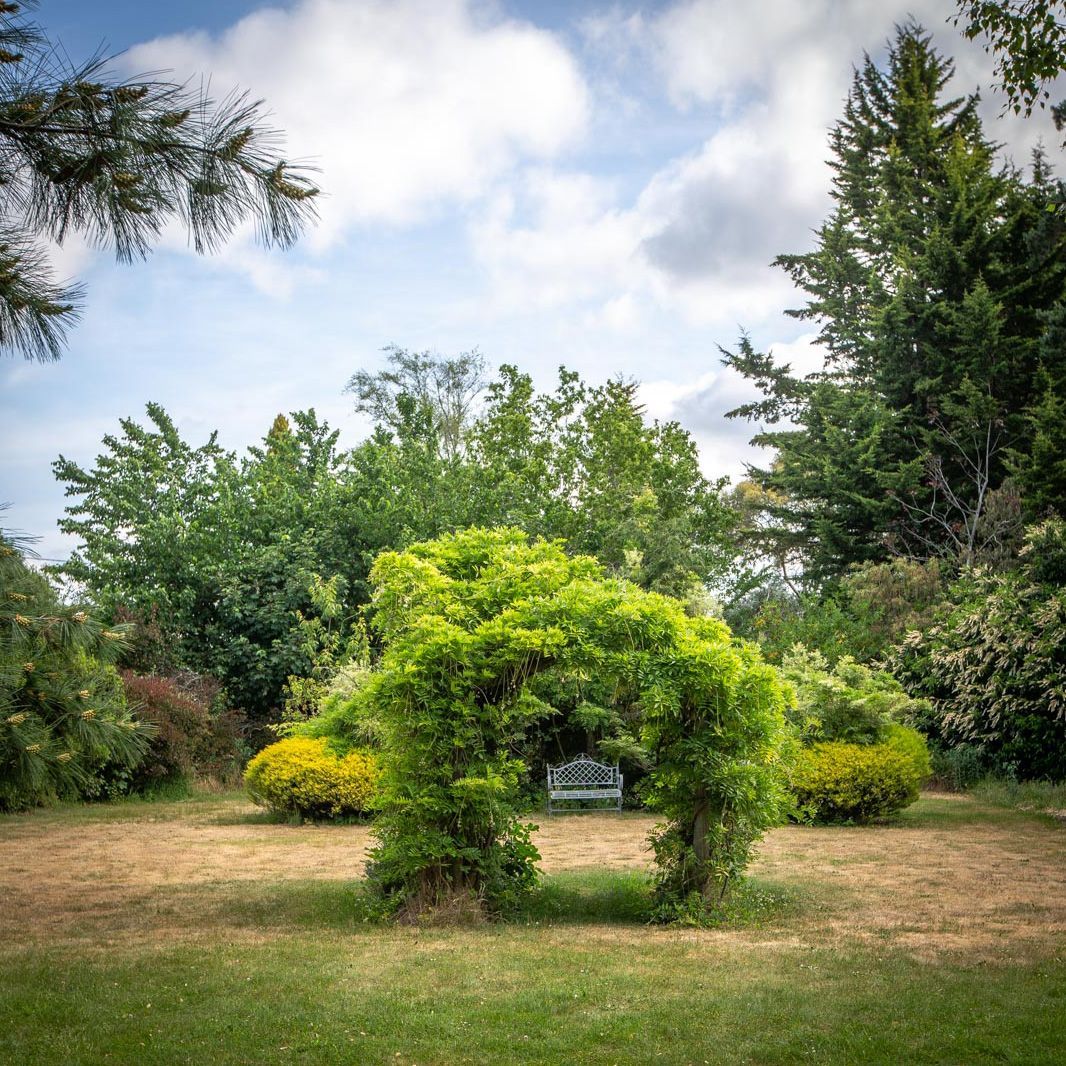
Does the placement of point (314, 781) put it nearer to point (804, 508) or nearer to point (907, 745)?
point (907, 745)

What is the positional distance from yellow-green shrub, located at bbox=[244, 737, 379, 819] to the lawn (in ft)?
9.07

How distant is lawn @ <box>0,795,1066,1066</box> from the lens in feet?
14.5

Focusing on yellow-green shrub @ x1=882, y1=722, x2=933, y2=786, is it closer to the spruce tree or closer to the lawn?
the lawn

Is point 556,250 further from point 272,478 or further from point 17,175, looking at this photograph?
point 17,175

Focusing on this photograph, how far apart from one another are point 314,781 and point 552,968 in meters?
7.86

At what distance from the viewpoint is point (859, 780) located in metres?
12.1

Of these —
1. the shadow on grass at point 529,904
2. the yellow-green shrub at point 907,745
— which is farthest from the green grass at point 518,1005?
the yellow-green shrub at point 907,745

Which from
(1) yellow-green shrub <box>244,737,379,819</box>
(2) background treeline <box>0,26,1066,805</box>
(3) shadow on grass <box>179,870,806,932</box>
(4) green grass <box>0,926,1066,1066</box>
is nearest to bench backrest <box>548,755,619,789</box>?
(2) background treeline <box>0,26,1066,805</box>

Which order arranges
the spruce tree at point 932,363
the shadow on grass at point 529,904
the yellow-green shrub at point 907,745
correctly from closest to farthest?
the shadow on grass at point 529,904
the yellow-green shrub at point 907,745
the spruce tree at point 932,363

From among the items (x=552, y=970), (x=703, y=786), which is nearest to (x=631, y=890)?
(x=703, y=786)

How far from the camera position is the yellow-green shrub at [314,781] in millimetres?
12977

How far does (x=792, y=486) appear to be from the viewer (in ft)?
81.5

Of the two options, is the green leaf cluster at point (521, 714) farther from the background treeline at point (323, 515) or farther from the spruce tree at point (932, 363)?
the spruce tree at point (932, 363)

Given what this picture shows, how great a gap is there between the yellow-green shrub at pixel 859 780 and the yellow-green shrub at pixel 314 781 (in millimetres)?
5441
